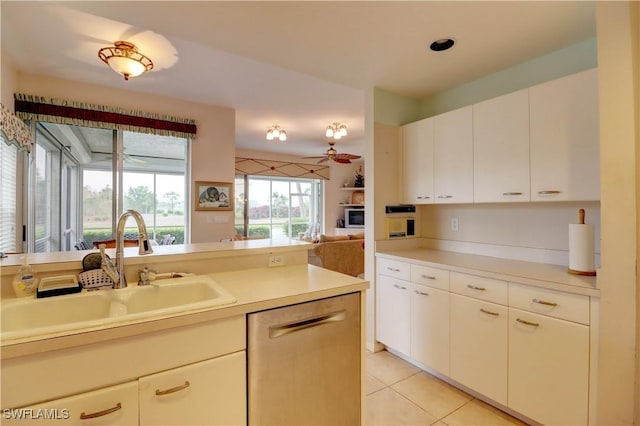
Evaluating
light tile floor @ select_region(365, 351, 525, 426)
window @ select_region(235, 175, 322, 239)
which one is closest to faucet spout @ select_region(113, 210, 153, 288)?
light tile floor @ select_region(365, 351, 525, 426)

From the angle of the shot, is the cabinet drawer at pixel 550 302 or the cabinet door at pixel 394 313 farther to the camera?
the cabinet door at pixel 394 313

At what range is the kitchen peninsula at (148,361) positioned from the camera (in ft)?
2.73

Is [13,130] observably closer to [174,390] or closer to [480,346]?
[174,390]

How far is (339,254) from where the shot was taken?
4891 mm

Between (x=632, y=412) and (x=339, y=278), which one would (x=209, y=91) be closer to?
(x=339, y=278)

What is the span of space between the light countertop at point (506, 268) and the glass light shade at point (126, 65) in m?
2.61

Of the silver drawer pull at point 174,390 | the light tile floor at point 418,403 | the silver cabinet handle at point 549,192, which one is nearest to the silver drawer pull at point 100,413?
the silver drawer pull at point 174,390

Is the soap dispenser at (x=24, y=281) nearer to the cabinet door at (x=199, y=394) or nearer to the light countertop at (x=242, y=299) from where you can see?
the light countertop at (x=242, y=299)

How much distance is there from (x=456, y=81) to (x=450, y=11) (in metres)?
1.02

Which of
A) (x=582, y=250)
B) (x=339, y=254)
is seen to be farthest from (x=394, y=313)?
(x=339, y=254)

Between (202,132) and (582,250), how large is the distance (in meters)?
4.11

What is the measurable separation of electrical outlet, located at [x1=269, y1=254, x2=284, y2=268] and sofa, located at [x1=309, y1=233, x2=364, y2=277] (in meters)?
2.90

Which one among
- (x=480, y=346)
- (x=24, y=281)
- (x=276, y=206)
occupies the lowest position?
(x=480, y=346)

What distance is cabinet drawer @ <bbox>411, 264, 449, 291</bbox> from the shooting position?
6.79 ft
